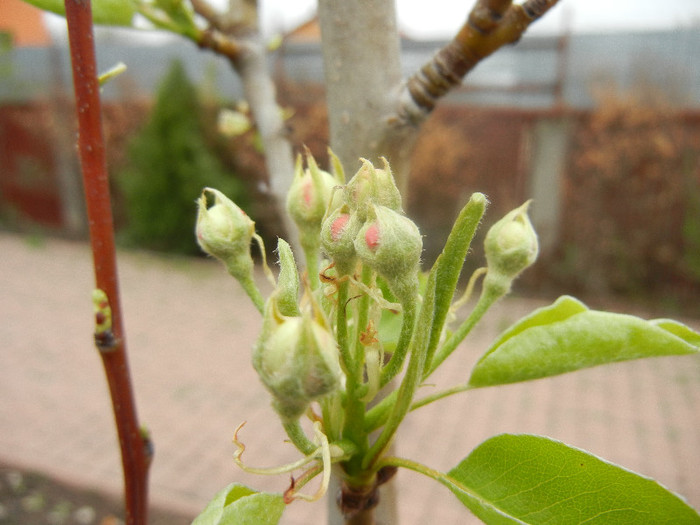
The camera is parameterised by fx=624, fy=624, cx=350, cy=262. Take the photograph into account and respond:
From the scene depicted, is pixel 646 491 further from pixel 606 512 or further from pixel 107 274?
pixel 107 274

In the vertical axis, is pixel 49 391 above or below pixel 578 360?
below

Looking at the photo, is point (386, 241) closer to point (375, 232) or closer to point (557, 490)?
point (375, 232)

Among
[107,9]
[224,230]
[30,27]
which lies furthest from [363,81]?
[30,27]

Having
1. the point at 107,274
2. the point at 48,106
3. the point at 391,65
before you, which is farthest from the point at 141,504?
the point at 48,106

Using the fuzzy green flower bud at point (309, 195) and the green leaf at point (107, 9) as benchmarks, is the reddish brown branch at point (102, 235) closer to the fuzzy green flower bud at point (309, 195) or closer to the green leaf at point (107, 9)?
the fuzzy green flower bud at point (309, 195)

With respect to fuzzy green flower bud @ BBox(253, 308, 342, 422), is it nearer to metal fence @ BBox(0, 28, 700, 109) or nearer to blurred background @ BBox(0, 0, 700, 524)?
blurred background @ BBox(0, 0, 700, 524)

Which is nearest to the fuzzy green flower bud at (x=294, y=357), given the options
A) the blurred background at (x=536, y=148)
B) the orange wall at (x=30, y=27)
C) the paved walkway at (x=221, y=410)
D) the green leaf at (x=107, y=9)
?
the green leaf at (x=107, y=9)

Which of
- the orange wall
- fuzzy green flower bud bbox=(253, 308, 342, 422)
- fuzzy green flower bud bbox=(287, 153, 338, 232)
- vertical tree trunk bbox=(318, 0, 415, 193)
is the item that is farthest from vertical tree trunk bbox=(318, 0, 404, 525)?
the orange wall
